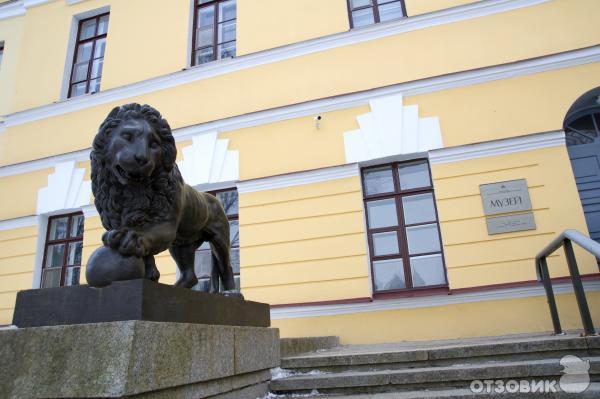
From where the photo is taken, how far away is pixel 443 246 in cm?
602

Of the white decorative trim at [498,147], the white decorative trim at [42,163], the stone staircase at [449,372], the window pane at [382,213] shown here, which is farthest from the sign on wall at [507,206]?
the white decorative trim at [42,163]

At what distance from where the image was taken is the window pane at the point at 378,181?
6641 millimetres

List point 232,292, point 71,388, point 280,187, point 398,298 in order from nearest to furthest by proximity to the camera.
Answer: point 71,388
point 232,292
point 398,298
point 280,187

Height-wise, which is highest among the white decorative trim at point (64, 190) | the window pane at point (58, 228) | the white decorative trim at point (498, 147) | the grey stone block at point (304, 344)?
the white decorative trim at point (64, 190)

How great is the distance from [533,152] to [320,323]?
3793 millimetres

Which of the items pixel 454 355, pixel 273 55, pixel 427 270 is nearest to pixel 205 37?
pixel 273 55

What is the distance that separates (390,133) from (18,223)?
7046mm

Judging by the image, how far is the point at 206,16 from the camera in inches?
348

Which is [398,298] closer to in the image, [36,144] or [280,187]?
[280,187]

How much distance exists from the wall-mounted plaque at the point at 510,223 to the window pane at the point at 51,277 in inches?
290

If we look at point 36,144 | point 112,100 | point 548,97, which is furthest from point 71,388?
point 36,144

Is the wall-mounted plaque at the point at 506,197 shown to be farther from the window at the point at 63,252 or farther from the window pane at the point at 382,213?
the window at the point at 63,252

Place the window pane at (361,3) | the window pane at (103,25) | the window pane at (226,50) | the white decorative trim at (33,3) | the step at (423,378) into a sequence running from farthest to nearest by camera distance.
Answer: the white decorative trim at (33,3), the window pane at (103,25), the window pane at (226,50), the window pane at (361,3), the step at (423,378)

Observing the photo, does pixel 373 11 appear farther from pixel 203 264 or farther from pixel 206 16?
pixel 203 264
